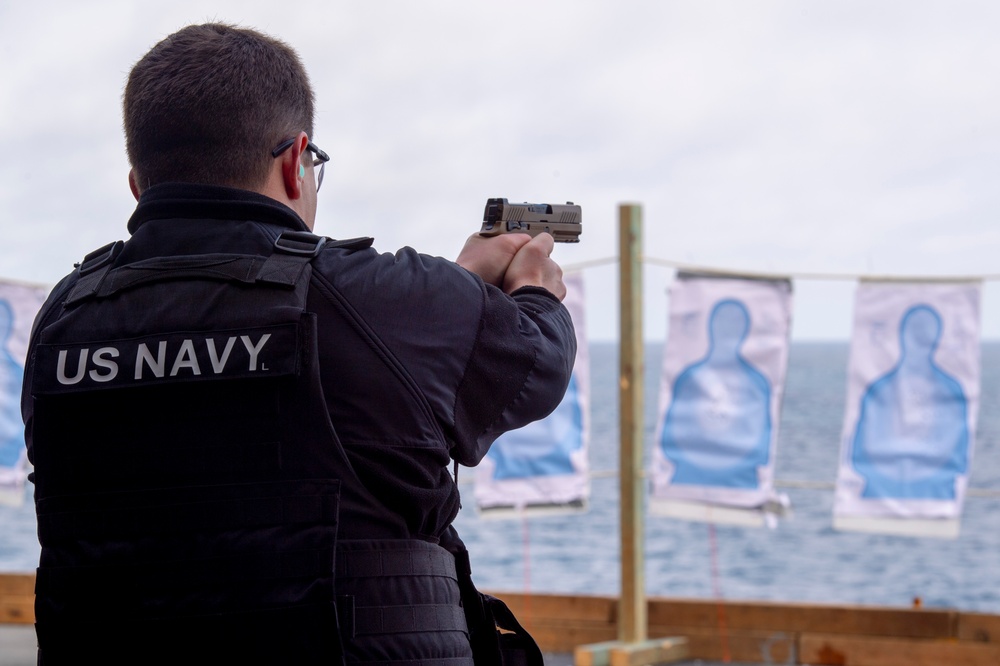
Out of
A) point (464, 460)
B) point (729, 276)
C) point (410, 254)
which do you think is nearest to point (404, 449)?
point (464, 460)

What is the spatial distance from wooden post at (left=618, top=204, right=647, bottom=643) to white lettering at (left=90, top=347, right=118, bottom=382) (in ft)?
11.9

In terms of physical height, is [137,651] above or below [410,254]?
below

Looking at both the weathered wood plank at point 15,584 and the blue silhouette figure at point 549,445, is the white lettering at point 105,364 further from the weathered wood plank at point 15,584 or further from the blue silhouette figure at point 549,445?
the weathered wood plank at point 15,584

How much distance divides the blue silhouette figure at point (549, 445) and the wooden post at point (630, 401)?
0.81 ft

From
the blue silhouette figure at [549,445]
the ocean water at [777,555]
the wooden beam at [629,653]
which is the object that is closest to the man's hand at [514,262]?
the wooden beam at [629,653]

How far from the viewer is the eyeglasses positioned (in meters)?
1.34

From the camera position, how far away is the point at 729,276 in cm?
480

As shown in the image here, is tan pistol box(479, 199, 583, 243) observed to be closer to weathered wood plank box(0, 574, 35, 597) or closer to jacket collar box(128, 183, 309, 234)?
jacket collar box(128, 183, 309, 234)

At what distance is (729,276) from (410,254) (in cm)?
366

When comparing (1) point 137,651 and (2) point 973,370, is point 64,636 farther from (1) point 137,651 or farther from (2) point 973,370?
(2) point 973,370

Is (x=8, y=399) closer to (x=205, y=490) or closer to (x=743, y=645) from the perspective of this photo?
(x=743, y=645)

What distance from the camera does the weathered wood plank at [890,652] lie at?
4344 mm

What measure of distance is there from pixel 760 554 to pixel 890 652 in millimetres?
20739

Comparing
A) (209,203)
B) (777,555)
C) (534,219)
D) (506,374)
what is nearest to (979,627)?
(534,219)
